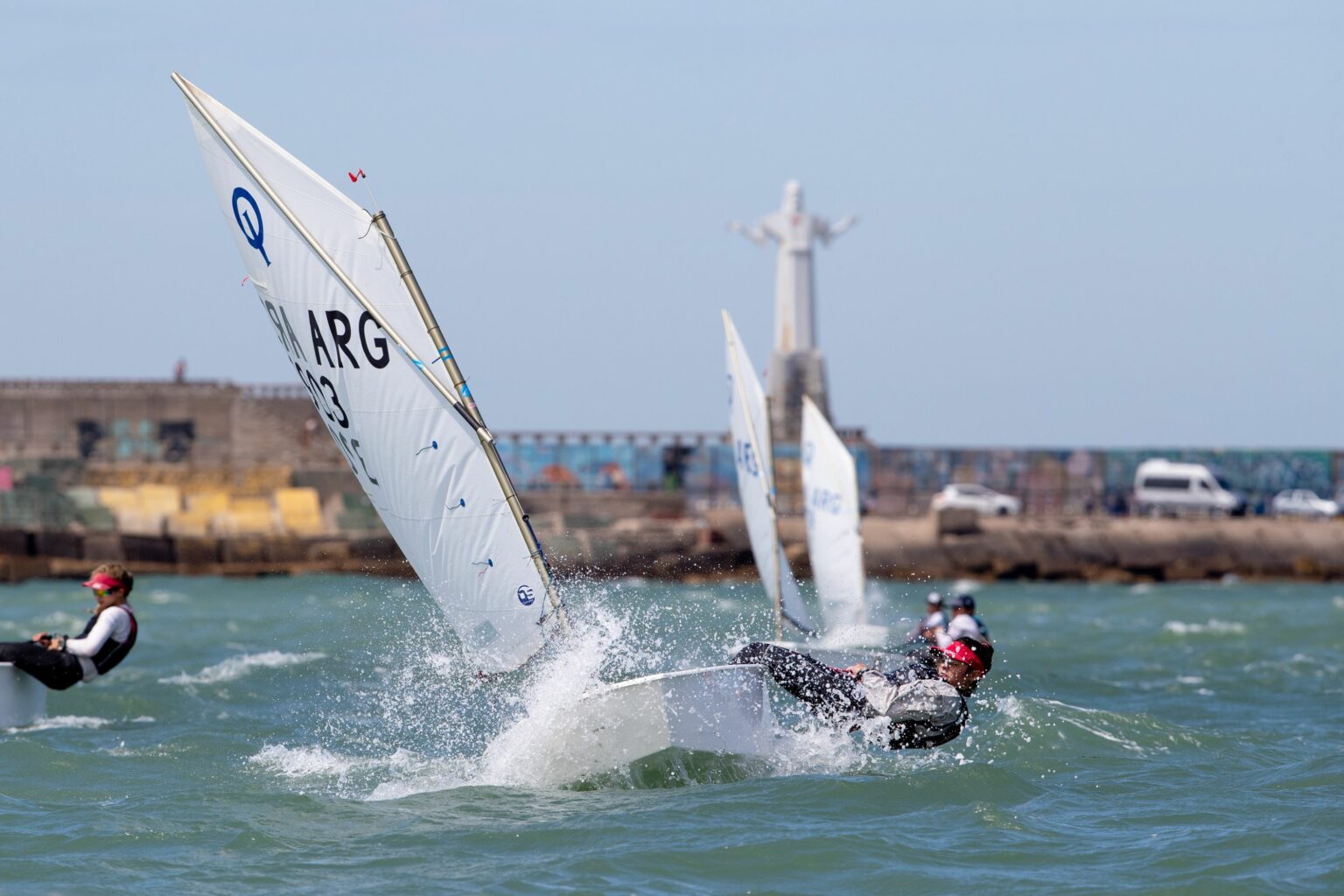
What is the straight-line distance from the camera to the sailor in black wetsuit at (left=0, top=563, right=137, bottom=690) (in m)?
13.1

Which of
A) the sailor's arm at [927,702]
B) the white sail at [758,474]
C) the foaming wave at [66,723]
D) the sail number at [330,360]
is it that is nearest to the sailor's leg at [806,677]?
the sailor's arm at [927,702]

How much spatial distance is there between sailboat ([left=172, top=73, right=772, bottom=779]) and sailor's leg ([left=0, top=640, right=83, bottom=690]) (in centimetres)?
367

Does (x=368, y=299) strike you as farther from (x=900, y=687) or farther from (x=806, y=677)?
(x=900, y=687)

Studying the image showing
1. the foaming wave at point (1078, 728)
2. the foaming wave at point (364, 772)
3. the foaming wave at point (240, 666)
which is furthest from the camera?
the foaming wave at point (240, 666)

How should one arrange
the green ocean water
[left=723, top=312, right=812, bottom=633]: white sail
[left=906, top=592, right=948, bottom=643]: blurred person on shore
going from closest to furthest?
1. the green ocean water
2. [left=906, top=592, right=948, bottom=643]: blurred person on shore
3. [left=723, top=312, right=812, bottom=633]: white sail

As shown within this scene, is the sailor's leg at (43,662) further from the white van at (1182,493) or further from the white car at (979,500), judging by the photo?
the white van at (1182,493)

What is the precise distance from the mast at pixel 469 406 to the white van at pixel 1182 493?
42293 mm

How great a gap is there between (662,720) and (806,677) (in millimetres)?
963

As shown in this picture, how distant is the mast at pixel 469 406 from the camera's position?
32.6 ft

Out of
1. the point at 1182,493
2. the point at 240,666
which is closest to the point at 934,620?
the point at 240,666

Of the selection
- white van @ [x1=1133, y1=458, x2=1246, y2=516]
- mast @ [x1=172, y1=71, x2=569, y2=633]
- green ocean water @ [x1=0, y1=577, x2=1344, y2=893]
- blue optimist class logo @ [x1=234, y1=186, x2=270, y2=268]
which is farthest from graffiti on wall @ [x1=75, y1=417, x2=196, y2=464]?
mast @ [x1=172, y1=71, x2=569, y2=633]

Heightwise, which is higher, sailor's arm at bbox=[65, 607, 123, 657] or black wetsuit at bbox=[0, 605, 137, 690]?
sailor's arm at bbox=[65, 607, 123, 657]

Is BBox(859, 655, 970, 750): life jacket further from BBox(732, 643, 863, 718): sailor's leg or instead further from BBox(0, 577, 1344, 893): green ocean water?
BBox(0, 577, 1344, 893): green ocean water

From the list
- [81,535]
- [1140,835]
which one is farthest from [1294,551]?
[1140,835]
